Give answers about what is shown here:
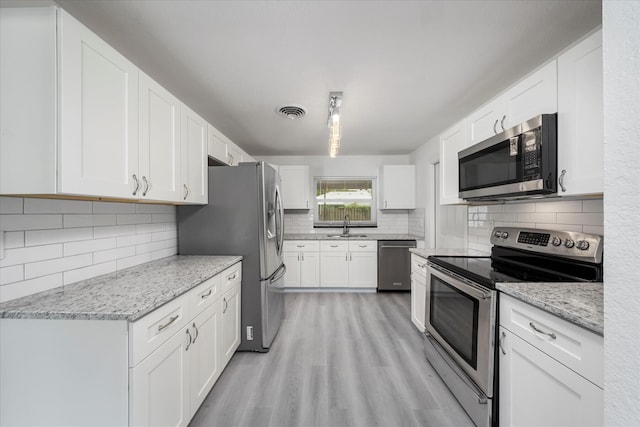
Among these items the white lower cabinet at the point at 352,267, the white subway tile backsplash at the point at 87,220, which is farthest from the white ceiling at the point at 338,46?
the white lower cabinet at the point at 352,267

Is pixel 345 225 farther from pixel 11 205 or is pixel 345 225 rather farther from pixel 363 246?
pixel 11 205

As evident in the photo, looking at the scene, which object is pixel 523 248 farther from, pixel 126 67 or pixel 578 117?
pixel 126 67

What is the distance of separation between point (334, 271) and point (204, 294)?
254 cm

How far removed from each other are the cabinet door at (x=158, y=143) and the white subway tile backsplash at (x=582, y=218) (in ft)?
8.55

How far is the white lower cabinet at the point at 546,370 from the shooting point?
879 millimetres

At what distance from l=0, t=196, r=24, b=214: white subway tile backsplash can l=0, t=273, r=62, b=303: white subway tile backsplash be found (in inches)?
12.9

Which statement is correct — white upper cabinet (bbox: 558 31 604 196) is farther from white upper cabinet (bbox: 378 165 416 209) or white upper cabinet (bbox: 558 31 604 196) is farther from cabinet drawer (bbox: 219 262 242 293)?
white upper cabinet (bbox: 378 165 416 209)

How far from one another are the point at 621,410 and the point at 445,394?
4.65 feet

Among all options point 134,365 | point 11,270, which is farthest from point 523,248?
point 11,270

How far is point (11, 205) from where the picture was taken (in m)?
1.14

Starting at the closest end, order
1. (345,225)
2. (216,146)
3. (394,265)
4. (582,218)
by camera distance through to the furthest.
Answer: (582,218), (216,146), (394,265), (345,225)

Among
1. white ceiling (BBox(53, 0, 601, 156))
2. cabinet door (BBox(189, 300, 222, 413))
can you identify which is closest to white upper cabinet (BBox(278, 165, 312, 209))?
white ceiling (BBox(53, 0, 601, 156))

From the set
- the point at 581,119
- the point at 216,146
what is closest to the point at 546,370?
the point at 581,119

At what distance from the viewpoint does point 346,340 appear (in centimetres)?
243
